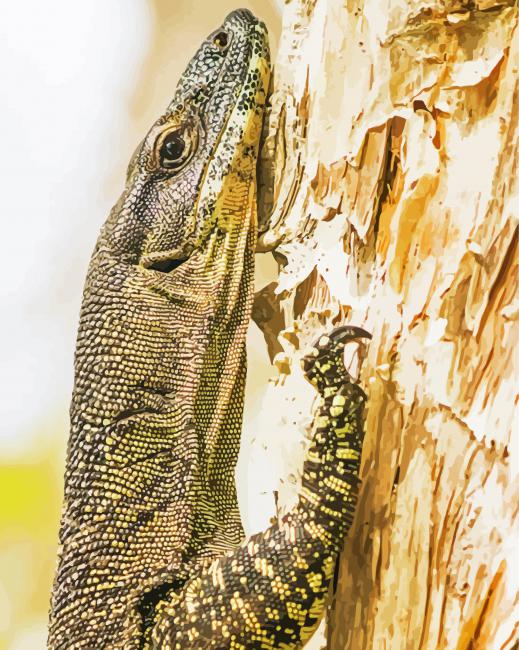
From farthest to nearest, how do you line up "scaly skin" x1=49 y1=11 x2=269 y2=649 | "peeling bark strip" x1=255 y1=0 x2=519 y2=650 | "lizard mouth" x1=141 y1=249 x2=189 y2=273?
"lizard mouth" x1=141 y1=249 x2=189 y2=273 → "scaly skin" x1=49 y1=11 x2=269 y2=649 → "peeling bark strip" x1=255 y1=0 x2=519 y2=650

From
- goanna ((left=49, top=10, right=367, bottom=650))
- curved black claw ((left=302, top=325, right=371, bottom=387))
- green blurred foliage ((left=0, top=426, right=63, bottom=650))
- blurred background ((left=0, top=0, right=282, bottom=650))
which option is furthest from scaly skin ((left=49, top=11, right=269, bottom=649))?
green blurred foliage ((left=0, top=426, right=63, bottom=650))

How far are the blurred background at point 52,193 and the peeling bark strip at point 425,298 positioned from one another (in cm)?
75

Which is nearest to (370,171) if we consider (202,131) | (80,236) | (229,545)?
(202,131)

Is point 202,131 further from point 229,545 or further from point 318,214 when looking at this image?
point 229,545

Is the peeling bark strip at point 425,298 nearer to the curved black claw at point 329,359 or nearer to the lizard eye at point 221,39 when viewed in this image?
the curved black claw at point 329,359

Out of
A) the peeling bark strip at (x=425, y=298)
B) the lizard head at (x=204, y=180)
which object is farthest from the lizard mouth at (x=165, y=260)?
the peeling bark strip at (x=425, y=298)

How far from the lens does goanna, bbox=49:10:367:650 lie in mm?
1247

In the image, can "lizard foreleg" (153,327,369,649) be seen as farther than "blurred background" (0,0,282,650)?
No

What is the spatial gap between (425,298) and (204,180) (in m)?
0.63

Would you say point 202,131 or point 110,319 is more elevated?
point 202,131

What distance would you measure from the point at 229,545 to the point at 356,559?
13.1 inches

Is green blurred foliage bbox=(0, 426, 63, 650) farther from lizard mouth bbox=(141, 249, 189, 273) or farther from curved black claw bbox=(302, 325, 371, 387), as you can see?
curved black claw bbox=(302, 325, 371, 387)

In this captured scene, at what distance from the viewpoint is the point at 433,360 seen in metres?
1.21

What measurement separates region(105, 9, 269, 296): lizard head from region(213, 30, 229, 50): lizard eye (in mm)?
13
